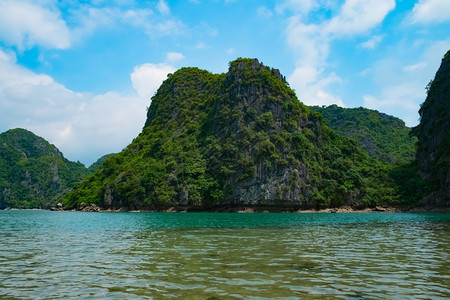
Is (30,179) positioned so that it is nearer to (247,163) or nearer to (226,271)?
(247,163)

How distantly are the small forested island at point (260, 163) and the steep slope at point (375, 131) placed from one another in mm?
38929

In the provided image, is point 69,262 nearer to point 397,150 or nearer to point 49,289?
point 49,289

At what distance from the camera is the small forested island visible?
85.4 meters

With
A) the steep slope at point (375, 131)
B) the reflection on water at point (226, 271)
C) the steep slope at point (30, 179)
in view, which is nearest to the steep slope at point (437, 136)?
the steep slope at point (375, 131)

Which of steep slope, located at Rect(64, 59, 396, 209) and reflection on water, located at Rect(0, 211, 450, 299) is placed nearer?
reflection on water, located at Rect(0, 211, 450, 299)

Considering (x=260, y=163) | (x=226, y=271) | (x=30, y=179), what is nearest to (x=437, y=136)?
(x=260, y=163)

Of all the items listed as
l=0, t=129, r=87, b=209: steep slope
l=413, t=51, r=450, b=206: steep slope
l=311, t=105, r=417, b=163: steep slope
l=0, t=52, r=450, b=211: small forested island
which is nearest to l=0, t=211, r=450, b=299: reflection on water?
l=0, t=52, r=450, b=211: small forested island

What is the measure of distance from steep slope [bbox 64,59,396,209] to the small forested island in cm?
28

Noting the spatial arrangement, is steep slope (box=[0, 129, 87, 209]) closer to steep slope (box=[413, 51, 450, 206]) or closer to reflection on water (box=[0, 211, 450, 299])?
steep slope (box=[413, 51, 450, 206])

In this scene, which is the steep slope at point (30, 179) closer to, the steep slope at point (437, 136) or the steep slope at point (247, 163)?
the steep slope at point (247, 163)

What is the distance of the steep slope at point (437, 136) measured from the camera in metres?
76.8

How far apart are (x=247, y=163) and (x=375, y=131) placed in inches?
3731

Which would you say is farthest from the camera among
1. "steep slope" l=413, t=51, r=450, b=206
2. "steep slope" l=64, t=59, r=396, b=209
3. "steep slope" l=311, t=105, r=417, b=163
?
"steep slope" l=311, t=105, r=417, b=163

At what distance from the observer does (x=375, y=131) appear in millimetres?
158250
